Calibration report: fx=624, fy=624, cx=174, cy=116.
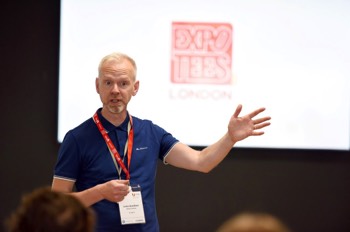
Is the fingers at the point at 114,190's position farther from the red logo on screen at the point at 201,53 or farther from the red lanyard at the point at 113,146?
the red logo on screen at the point at 201,53

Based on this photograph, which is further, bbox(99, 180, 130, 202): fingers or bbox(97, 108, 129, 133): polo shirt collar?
bbox(97, 108, 129, 133): polo shirt collar

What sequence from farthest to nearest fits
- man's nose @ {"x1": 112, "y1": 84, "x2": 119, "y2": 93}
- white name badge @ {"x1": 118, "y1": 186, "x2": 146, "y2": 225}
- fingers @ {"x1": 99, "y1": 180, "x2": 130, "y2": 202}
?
man's nose @ {"x1": 112, "y1": 84, "x2": 119, "y2": 93}
white name badge @ {"x1": 118, "y1": 186, "x2": 146, "y2": 225}
fingers @ {"x1": 99, "y1": 180, "x2": 130, "y2": 202}

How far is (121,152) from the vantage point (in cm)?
311

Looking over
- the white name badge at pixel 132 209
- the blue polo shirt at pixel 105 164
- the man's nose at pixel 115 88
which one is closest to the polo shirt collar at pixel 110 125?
the blue polo shirt at pixel 105 164

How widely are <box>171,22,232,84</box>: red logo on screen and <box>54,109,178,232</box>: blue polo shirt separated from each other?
201 cm

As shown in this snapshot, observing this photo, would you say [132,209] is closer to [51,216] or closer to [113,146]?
[113,146]

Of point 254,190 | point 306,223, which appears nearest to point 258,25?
point 254,190

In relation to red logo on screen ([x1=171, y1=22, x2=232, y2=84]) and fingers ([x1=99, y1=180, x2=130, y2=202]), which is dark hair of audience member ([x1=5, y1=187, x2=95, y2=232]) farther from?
red logo on screen ([x1=171, y1=22, x2=232, y2=84])

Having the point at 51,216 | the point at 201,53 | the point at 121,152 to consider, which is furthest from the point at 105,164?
the point at 201,53

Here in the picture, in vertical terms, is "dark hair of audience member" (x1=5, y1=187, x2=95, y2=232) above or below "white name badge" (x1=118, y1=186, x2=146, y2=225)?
above

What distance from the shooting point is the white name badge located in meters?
2.99

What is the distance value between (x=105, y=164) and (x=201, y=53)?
2.34 metres

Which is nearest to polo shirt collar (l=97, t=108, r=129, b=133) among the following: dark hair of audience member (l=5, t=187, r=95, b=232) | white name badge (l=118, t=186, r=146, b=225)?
white name badge (l=118, t=186, r=146, b=225)

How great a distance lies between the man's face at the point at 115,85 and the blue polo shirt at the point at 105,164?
0.10 metres
